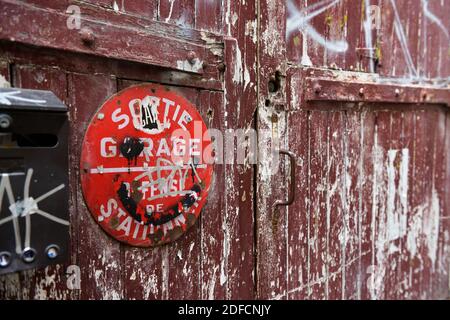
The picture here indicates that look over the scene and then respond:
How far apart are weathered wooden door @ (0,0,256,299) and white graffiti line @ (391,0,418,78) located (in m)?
0.94

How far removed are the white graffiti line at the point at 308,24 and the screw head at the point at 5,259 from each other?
43.8 inches

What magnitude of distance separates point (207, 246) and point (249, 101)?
0.49 m

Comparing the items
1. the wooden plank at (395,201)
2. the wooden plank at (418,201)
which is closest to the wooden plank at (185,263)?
the wooden plank at (395,201)

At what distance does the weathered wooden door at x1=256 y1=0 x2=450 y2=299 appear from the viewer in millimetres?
1415

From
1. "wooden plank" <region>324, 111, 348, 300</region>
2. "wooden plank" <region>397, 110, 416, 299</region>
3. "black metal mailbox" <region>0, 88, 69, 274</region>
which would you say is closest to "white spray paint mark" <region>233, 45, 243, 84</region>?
"wooden plank" <region>324, 111, 348, 300</region>

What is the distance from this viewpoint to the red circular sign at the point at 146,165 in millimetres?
974

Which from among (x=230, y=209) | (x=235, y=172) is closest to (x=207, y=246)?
(x=230, y=209)

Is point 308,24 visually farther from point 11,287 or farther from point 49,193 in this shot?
point 11,287

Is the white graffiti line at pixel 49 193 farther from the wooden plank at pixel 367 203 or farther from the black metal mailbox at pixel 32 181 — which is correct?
the wooden plank at pixel 367 203

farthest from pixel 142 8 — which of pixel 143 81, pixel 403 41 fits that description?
pixel 403 41

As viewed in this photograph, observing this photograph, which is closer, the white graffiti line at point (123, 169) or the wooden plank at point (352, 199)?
the white graffiti line at point (123, 169)

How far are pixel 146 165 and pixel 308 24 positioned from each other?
0.85 metres

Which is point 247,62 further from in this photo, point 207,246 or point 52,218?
point 52,218

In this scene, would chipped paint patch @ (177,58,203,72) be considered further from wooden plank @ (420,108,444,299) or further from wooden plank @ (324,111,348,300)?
wooden plank @ (420,108,444,299)
